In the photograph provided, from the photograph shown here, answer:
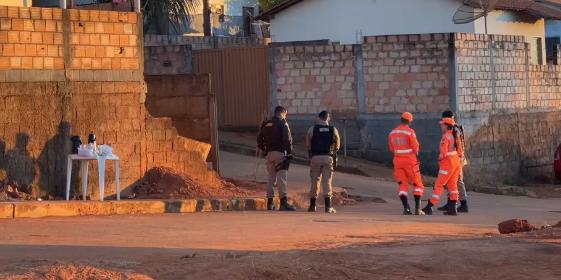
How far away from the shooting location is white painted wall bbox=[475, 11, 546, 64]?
3356 cm

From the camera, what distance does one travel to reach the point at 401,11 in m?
33.7

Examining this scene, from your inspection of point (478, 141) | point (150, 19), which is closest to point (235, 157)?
point (478, 141)

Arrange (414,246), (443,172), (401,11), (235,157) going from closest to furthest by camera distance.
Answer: (414,246) → (443,172) → (235,157) → (401,11)

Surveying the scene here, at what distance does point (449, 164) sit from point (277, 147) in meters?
2.85

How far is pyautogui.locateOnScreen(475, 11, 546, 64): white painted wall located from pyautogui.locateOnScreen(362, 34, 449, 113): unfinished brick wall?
7619 millimetres

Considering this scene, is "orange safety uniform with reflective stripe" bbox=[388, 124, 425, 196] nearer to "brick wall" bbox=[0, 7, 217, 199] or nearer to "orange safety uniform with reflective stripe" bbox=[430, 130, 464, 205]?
"orange safety uniform with reflective stripe" bbox=[430, 130, 464, 205]

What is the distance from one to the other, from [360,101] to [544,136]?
6.64 meters

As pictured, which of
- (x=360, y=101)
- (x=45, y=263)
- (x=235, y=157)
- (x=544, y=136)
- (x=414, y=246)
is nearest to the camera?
(x=45, y=263)

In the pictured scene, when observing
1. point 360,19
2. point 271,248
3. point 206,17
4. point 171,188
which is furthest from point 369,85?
point 206,17

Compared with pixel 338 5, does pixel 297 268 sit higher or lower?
lower

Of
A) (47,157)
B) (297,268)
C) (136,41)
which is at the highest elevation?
(136,41)

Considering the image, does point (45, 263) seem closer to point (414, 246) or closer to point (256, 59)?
point (414, 246)

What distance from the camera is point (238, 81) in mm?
28016

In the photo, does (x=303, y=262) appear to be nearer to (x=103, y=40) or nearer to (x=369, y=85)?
(x=103, y=40)
